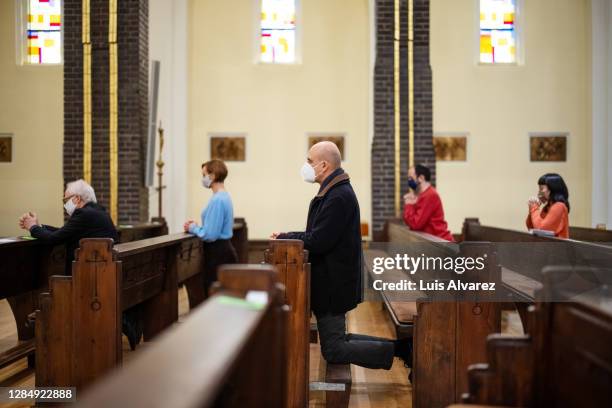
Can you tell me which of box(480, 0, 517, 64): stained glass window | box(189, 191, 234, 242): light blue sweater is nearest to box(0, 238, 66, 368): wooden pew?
box(189, 191, 234, 242): light blue sweater

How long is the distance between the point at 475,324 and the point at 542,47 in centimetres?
1011

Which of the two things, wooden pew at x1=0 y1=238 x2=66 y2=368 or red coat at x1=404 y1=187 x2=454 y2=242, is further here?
red coat at x1=404 y1=187 x2=454 y2=242

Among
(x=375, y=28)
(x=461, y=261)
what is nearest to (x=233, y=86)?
(x=375, y=28)

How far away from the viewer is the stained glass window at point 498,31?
41.4ft

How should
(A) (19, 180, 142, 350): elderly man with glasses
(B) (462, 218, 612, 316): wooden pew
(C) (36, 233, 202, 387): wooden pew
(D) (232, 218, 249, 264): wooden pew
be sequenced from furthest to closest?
(D) (232, 218, 249, 264): wooden pew, (A) (19, 180, 142, 350): elderly man with glasses, (B) (462, 218, 612, 316): wooden pew, (C) (36, 233, 202, 387): wooden pew

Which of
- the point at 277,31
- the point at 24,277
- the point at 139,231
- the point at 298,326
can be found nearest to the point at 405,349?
the point at 298,326

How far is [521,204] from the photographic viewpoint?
1243 cm

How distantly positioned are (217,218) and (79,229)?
4.82ft

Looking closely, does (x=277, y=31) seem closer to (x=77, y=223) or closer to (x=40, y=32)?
(x=40, y=32)

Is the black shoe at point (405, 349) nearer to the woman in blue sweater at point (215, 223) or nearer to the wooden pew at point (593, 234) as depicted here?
the woman in blue sweater at point (215, 223)

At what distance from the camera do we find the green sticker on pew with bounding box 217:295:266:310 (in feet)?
6.11

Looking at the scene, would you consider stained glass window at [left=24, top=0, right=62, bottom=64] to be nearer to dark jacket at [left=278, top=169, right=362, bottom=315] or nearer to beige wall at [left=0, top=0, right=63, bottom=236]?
beige wall at [left=0, top=0, right=63, bottom=236]

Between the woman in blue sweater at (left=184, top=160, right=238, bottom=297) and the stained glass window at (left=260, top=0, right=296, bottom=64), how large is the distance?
272 inches

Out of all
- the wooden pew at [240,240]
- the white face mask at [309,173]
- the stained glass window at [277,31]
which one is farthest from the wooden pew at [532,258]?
the stained glass window at [277,31]
